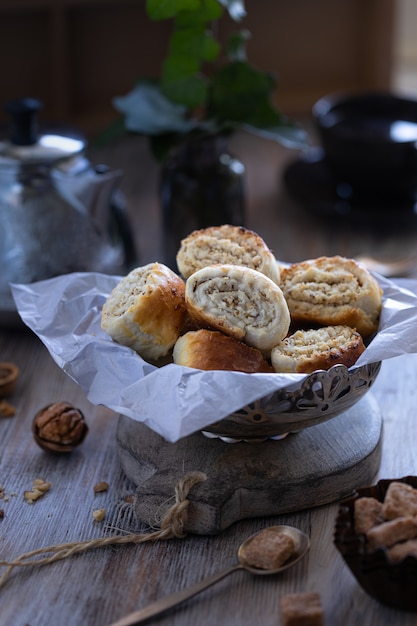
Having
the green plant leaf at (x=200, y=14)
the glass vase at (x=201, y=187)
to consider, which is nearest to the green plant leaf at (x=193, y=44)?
the green plant leaf at (x=200, y=14)

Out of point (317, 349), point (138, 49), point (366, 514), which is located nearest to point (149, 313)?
point (317, 349)

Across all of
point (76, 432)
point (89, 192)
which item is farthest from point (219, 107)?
point (76, 432)

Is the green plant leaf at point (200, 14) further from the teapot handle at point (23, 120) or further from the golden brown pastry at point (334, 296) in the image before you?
Answer: the golden brown pastry at point (334, 296)

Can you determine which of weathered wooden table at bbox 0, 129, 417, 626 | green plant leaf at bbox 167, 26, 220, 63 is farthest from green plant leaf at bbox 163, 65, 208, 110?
weathered wooden table at bbox 0, 129, 417, 626

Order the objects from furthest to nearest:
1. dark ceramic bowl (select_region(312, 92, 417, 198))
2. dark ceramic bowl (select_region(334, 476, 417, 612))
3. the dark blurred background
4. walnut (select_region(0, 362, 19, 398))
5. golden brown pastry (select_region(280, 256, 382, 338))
Answer: the dark blurred background, dark ceramic bowl (select_region(312, 92, 417, 198)), walnut (select_region(0, 362, 19, 398)), golden brown pastry (select_region(280, 256, 382, 338)), dark ceramic bowl (select_region(334, 476, 417, 612))

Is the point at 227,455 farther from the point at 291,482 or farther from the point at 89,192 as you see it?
the point at 89,192

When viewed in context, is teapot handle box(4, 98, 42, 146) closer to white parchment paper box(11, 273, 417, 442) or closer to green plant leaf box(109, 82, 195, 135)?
green plant leaf box(109, 82, 195, 135)
